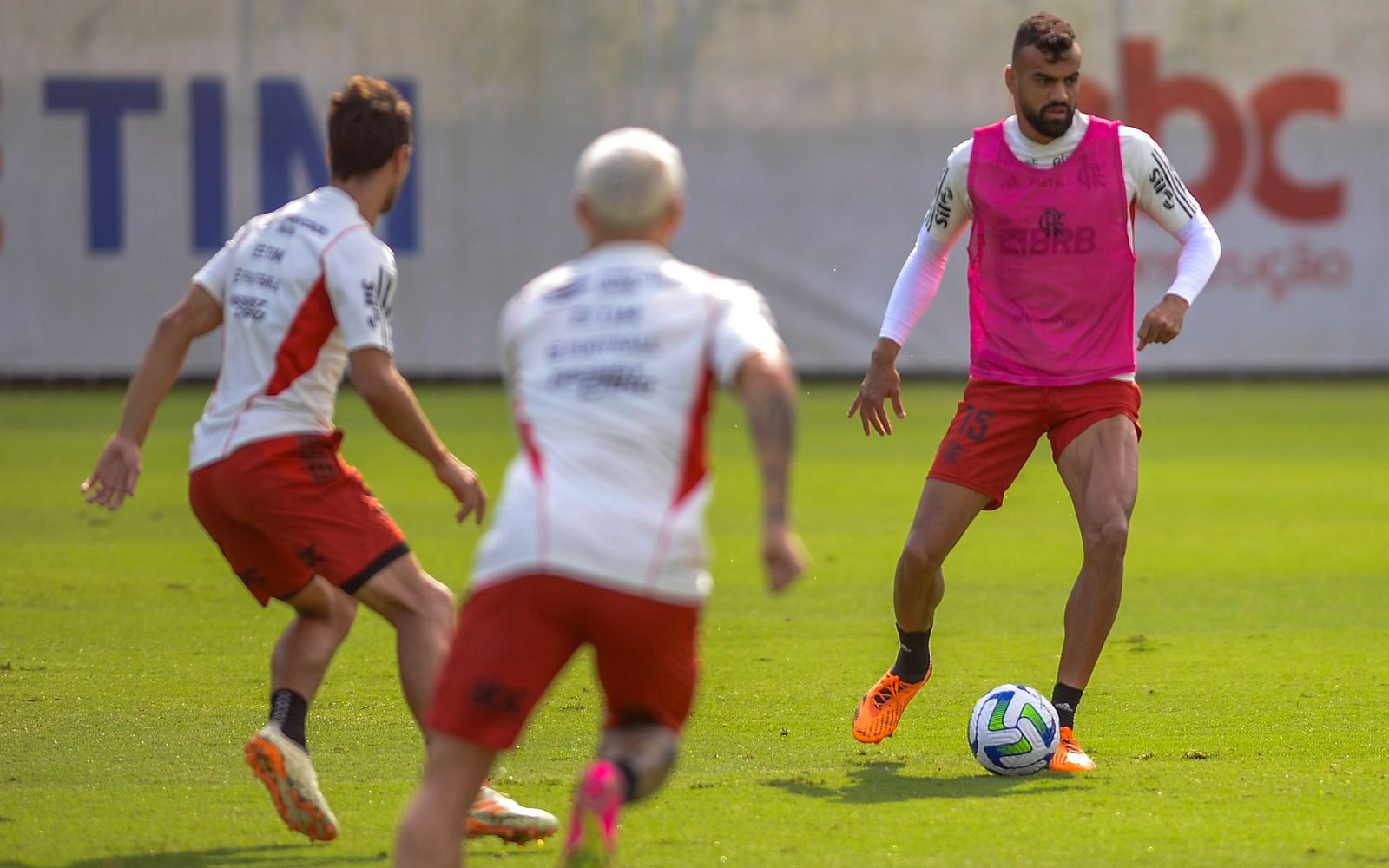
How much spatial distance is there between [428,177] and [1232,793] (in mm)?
18047

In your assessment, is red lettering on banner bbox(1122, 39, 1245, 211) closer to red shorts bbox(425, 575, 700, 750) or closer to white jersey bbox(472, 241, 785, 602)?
white jersey bbox(472, 241, 785, 602)

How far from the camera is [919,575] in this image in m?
6.39

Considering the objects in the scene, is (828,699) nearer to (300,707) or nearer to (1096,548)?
(1096,548)

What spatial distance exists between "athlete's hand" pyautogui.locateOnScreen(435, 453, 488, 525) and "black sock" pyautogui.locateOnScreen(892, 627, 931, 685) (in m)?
2.02

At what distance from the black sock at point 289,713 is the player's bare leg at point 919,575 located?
77.0 inches

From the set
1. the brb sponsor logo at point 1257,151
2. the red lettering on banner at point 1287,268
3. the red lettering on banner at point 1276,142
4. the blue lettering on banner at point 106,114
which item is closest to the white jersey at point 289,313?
the blue lettering on banner at point 106,114

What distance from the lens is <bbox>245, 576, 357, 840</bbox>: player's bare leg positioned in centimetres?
491

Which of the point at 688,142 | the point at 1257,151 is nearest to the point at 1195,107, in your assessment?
the point at 1257,151

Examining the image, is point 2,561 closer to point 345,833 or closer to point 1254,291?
point 345,833

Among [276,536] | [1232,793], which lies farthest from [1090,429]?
[276,536]

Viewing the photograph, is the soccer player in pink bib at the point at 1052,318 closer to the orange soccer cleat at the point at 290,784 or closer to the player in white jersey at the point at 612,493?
the orange soccer cleat at the point at 290,784

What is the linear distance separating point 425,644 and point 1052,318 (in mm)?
2480

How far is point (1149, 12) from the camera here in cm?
2262

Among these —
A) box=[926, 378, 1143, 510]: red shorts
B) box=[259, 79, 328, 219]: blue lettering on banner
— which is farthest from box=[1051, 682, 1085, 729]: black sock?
box=[259, 79, 328, 219]: blue lettering on banner
